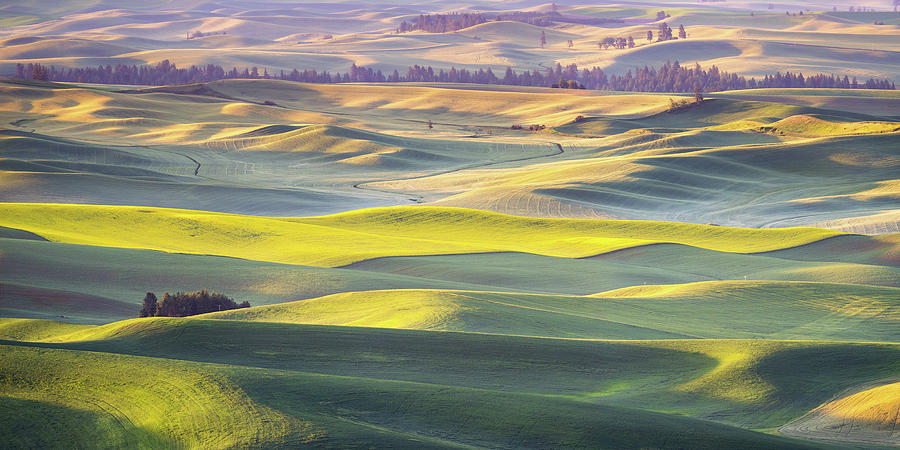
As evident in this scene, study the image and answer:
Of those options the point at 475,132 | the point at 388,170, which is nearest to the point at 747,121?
the point at 475,132

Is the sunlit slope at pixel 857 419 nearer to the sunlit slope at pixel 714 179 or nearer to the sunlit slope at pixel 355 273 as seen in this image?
the sunlit slope at pixel 355 273

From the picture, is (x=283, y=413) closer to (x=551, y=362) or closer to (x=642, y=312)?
(x=551, y=362)

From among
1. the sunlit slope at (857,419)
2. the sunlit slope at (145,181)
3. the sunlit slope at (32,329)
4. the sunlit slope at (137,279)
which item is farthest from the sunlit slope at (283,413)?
the sunlit slope at (145,181)

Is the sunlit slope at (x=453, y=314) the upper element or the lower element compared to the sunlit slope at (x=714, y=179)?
upper

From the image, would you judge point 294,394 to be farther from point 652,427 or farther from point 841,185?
point 841,185

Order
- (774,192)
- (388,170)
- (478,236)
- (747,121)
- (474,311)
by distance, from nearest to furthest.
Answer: (474,311), (478,236), (774,192), (388,170), (747,121)

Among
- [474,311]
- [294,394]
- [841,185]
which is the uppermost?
[294,394]

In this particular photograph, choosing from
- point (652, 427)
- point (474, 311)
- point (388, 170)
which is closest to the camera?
point (652, 427)
